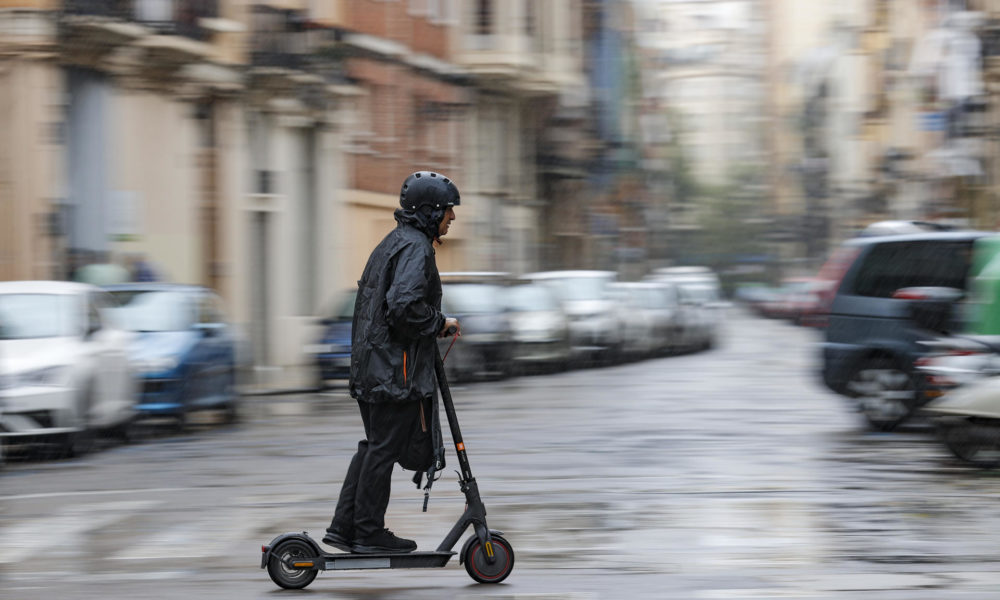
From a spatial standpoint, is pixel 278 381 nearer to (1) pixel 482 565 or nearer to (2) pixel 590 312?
(2) pixel 590 312

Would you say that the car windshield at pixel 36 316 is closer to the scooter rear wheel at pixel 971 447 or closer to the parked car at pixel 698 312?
the scooter rear wheel at pixel 971 447

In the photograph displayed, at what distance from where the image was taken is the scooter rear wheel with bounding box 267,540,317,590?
814cm

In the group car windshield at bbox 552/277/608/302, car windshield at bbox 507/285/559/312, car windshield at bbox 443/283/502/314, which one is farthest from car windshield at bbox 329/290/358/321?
car windshield at bbox 552/277/608/302

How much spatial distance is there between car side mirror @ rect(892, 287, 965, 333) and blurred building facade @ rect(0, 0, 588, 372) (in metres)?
11.1

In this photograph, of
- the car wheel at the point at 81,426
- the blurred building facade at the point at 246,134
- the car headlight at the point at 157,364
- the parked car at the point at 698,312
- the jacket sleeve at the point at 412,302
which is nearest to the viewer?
the jacket sleeve at the point at 412,302

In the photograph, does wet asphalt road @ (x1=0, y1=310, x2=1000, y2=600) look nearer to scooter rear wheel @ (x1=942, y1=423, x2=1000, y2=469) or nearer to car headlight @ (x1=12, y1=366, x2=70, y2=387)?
scooter rear wheel @ (x1=942, y1=423, x2=1000, y2=469)

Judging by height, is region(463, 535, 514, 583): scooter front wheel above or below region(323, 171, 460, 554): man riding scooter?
below

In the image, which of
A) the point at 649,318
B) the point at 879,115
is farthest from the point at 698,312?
the point at 879,115

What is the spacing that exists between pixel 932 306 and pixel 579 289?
56.7ft

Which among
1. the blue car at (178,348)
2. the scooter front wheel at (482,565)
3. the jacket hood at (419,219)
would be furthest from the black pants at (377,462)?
the blue car at (178,348)

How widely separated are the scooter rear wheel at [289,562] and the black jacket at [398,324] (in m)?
0.73

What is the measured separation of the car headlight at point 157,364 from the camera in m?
18.3

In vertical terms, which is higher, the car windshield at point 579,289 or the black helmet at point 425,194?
the black helmet at point 425,194

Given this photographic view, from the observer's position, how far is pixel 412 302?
7926mm
